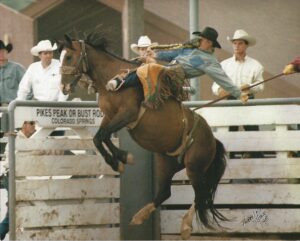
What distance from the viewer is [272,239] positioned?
12.5 meters

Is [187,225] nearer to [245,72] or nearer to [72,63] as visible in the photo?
[245,72]

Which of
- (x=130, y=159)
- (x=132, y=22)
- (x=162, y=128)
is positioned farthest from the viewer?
(x=132, y=22)

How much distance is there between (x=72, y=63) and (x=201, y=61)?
1.31 meters

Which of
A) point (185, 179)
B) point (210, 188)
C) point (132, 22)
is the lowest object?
point (210, 188)

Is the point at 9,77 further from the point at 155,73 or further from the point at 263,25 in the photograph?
the point at 263,25

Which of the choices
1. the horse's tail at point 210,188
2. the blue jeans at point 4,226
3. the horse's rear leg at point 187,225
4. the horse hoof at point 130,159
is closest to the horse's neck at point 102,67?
the horse hoof at point 130,159

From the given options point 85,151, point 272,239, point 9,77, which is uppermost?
point 9,77

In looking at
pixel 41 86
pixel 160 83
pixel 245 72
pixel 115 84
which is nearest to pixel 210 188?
pixel 160 83

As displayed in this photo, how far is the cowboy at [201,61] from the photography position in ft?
39.4

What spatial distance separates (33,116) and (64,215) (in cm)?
108

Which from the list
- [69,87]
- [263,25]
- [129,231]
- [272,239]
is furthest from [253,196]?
[263,25]

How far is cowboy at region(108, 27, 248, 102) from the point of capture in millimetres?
12008

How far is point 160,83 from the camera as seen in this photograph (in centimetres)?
1173

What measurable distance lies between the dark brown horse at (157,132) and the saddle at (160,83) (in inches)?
3.7
